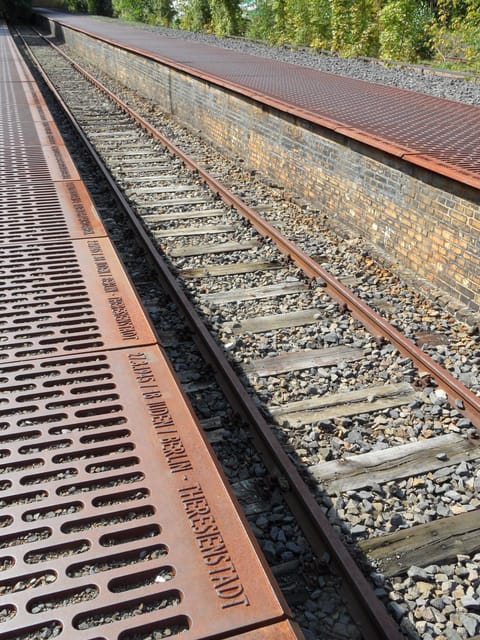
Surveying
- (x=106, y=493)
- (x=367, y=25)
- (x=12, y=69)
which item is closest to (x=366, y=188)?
(x=106, y=493)

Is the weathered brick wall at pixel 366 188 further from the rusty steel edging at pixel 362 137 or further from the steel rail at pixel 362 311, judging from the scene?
the steel rail at pixel 362 311

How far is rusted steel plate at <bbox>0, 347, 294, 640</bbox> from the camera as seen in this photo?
1.90 metres

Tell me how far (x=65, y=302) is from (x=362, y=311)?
2.57 m

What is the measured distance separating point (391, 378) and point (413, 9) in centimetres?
1758

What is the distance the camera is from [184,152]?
36.0 ft

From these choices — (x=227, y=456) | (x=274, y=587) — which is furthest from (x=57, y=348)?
(x=274, y=587)

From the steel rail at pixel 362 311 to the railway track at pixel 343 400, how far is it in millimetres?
13

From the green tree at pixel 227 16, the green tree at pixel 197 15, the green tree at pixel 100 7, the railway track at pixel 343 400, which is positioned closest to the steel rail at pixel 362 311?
the railway track at pixel 343 400

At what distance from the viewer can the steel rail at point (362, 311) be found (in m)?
4.21

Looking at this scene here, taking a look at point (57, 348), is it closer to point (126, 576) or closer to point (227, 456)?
point (227, 456)

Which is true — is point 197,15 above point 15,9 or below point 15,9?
below

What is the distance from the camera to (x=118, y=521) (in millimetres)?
2293

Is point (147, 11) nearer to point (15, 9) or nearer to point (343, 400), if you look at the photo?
point (15, 9)

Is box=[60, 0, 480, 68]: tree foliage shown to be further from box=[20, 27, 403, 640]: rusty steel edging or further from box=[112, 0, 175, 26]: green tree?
box=[20, 27, 403, 640]: rusty steel edging
